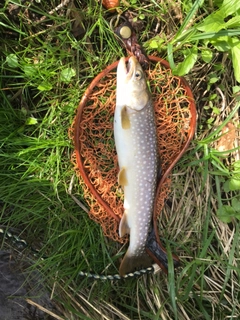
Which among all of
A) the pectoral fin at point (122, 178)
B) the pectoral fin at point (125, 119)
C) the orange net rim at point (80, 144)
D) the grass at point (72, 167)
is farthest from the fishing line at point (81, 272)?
the pectoral fin at point (125, 119)

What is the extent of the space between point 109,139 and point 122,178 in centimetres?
25

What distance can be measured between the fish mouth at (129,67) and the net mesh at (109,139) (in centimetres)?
Result: 12

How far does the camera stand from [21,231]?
6.05 feet

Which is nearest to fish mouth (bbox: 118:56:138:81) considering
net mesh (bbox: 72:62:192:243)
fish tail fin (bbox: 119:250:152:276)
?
net mesh (bbox: 72:62:192:243)

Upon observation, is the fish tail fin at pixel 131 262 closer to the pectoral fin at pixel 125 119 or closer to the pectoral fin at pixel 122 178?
the pectoral fin at pixel 122 178

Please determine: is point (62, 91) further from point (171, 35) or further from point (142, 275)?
point (142, 275)

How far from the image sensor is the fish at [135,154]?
5.52ft

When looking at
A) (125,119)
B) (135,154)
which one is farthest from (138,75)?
(135,154)

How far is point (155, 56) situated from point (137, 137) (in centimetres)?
47

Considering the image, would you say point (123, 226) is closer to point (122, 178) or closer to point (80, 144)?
point (122, 178)

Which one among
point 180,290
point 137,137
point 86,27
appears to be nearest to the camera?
point 137,137

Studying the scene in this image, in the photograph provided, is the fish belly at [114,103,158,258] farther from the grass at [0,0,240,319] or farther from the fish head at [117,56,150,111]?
the grass at [0,0,240,319]

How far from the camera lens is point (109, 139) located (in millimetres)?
1885

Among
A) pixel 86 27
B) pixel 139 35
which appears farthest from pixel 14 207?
pixel 139 35
